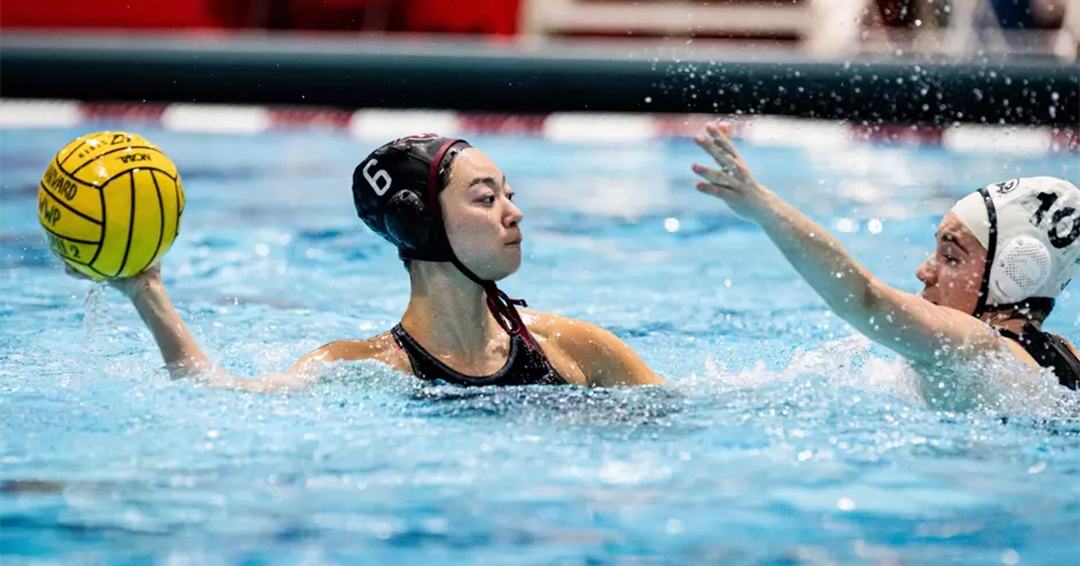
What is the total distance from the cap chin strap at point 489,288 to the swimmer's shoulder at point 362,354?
8.8 inches

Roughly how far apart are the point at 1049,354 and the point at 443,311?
136 cm

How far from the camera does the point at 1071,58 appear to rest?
917 centimetres

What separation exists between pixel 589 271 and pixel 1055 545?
3.44 m

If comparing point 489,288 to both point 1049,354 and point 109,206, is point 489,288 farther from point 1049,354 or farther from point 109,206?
point 1049,354

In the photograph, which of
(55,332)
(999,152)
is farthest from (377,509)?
(999,152)

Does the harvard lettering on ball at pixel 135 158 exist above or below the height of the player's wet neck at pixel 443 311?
above

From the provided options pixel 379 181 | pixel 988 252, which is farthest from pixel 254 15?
pixel 988 252

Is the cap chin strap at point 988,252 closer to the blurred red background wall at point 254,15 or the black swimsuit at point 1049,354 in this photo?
the black swimsuit at point 1049,354


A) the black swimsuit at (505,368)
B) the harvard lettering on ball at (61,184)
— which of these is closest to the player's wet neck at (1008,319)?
the black swimsuit at (505,368)

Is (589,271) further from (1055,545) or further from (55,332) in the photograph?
(1055,545)

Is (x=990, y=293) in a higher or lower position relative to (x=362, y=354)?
higher

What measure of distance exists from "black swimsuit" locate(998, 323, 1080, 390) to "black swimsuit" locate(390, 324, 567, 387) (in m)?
1.02

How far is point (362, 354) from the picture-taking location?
3443mm

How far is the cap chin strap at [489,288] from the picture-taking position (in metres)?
3.34
